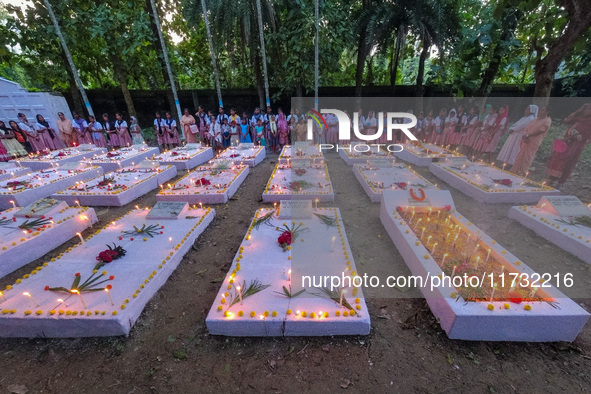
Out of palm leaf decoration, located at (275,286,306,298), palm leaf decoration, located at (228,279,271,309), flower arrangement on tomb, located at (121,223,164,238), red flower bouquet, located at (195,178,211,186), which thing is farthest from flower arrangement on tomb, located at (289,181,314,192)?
palm leaf decoration, located at (275,286,306,298)

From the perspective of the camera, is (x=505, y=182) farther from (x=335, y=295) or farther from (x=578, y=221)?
(x=335, y=295)

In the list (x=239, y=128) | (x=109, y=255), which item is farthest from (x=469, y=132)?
(x=109, y=255)

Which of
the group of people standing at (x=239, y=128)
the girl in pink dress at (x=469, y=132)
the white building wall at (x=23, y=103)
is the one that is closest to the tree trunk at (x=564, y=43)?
the girl in pink dress at (x=469, y=132)

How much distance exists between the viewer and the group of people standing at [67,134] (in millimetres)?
11523

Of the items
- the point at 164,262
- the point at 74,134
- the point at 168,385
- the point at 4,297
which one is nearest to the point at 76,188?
the point at 4,297

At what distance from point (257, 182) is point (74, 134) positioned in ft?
38.1

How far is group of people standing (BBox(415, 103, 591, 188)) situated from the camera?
652cm

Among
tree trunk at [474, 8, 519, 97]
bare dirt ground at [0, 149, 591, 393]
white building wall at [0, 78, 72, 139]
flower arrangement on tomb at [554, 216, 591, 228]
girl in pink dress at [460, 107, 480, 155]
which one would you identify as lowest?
bare dirt ground at [0, 149, 591, 393]

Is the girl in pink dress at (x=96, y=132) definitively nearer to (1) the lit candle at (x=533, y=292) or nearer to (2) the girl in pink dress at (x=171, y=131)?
(2) the girl in pink dress at (x=171, y=131)

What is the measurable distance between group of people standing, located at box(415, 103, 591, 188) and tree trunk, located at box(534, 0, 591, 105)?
1080 millimetres

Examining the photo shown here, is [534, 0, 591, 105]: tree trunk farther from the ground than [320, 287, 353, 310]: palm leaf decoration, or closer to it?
farther from the ground

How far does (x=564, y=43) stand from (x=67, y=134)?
2077 cm

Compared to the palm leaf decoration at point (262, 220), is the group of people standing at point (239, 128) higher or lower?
higher

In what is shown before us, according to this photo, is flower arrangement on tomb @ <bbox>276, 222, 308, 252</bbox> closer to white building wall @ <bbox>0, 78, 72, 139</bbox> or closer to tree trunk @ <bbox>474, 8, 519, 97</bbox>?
tree trunk @ <bbox>474, 8, 519, 97</bbox>
